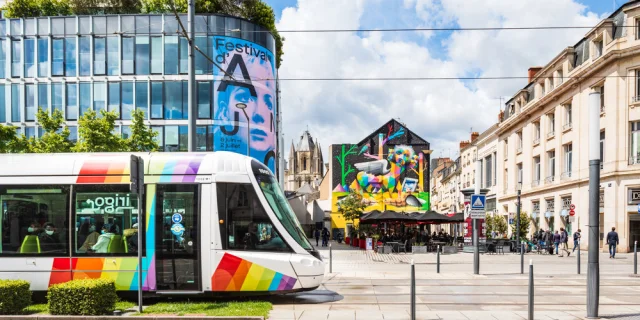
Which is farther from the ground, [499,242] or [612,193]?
[612,193]

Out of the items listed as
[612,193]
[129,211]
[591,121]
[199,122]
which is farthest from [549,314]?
[199,122]

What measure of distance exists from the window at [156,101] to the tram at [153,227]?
2651cm

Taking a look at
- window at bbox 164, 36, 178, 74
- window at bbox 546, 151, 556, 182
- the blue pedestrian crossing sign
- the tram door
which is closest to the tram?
the tram door

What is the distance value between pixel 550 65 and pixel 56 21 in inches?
1445

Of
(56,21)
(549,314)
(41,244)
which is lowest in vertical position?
(549,314)

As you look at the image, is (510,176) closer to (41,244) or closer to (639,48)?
(639,48)

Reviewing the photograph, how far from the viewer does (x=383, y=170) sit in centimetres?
6266

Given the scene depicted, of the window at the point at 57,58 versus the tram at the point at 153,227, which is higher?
the window at the point at 57,58

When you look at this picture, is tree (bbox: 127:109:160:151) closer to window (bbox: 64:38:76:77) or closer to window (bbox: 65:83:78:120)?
window (bbox: 65:83:78:120)

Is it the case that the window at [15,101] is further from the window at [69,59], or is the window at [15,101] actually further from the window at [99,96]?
the window at [99,96]

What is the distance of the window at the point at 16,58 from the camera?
36.8 metres

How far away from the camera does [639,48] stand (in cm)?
3219

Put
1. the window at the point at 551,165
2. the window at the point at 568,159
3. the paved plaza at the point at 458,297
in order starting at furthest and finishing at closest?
the window at the point at 551,165 < the window at the point at 568,159 < the paved plaza at the point at 458,297

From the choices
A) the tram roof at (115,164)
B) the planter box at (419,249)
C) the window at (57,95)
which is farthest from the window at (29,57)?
the tram roof at (115,164)
